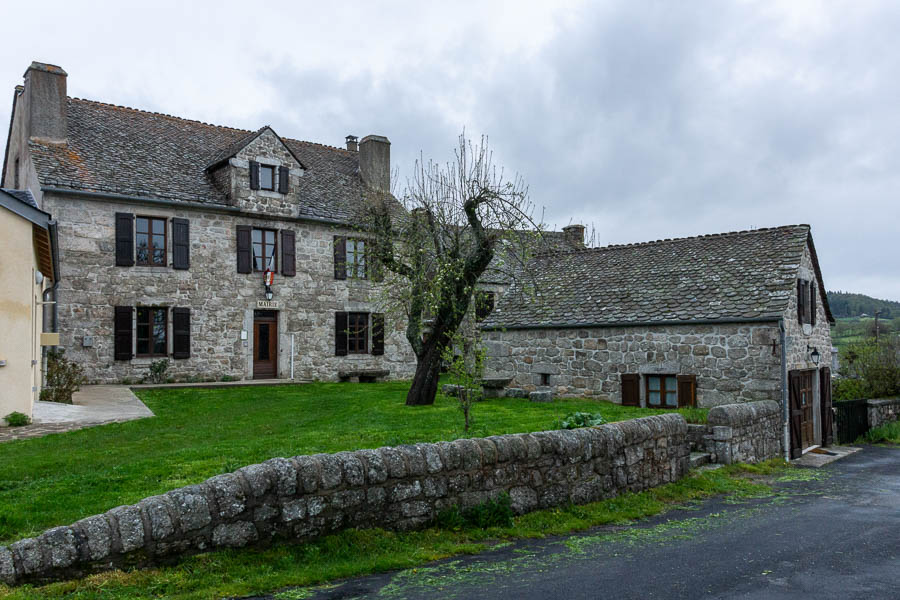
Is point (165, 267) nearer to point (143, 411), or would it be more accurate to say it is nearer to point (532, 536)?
point (143, 411)

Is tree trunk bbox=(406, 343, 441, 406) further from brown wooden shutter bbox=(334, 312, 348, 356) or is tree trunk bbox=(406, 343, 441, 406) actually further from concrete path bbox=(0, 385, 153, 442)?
brown wooden shutter bbox=(334, 312, 348, 356)

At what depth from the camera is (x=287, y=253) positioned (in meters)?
24.3

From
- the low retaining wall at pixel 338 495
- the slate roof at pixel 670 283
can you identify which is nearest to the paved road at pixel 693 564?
the low retaining wall at pixel 338 495

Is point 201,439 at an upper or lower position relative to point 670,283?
lower

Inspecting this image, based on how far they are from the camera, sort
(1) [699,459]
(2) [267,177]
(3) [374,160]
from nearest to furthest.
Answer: (1) [699,459] < (2) [267,177] < (3) [374,160]

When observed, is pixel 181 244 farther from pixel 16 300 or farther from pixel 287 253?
pixel 16 300

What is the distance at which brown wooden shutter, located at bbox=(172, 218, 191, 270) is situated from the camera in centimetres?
2209

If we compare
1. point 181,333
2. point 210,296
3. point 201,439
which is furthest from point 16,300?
point 210,296

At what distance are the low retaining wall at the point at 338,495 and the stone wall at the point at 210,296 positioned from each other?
34.8 ft

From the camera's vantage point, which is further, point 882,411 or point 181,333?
point 882,411

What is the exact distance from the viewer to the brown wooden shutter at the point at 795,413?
15711 millimetres

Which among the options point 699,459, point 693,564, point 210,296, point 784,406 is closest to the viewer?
point 693,564

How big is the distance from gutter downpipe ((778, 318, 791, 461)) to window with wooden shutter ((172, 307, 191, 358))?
16.8 meters

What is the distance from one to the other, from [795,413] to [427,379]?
8.20m
